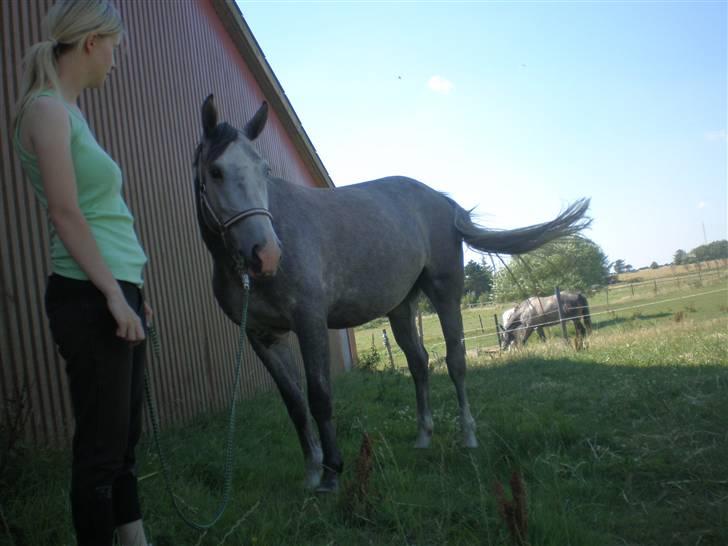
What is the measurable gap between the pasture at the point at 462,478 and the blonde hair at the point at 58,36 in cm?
166

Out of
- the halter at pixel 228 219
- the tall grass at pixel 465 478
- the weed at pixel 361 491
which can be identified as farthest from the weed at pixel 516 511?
the halter at pixel 228 219

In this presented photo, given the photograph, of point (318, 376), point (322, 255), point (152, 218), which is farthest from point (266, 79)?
point (318, 376)

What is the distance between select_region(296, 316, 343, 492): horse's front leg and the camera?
3117 millimetres

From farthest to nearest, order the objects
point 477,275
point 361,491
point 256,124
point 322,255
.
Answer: point 477,275 → point 322,255 → point 256,124 → point 361,491

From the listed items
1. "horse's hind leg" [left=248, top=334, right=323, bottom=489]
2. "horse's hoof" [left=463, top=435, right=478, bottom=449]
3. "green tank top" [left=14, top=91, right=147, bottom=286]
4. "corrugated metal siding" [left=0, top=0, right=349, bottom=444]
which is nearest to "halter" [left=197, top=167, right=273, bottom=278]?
"horse's hind leg" [left=248, top=334, right=323, bottom=489]

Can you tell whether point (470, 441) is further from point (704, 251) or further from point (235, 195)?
point (704, 251)

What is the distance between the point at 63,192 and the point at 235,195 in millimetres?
1379

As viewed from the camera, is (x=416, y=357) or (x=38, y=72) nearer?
(x=38, y=72)

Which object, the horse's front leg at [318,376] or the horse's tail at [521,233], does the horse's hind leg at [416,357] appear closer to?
the horse's tail at [521,233]

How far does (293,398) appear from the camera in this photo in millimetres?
3438

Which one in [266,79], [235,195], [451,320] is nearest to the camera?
[235,195]

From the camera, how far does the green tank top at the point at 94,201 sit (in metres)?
1.56

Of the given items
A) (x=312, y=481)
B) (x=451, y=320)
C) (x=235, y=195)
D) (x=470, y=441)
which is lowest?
(x=470, y=441)

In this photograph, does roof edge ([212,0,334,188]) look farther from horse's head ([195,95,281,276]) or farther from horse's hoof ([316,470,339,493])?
horse's hoof ([316,470,339,493])
